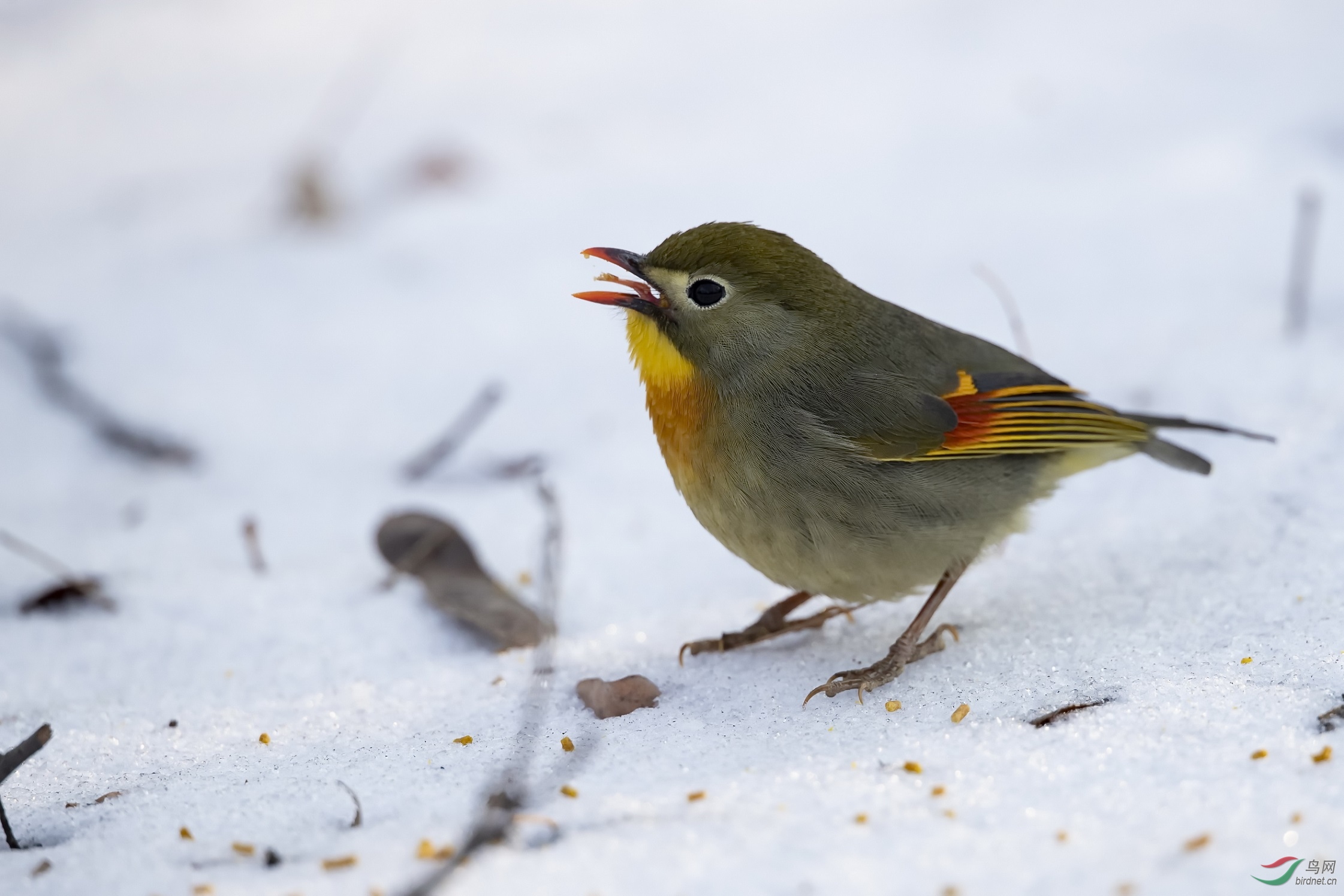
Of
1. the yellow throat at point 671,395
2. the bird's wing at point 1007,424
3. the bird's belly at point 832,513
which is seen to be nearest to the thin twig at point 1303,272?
the bird's wing at point 1007,424

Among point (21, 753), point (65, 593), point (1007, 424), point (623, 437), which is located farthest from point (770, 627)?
point (65, 593)

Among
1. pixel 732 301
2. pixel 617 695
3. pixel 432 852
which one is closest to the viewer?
pixel 432 852

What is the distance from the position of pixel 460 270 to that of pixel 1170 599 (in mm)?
4054

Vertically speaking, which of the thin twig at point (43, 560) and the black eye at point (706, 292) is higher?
the black eye at point (706, 292)

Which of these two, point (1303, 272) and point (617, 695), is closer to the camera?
point (617, 695)

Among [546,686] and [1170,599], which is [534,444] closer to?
[546,686]

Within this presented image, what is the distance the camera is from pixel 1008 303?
18.0ft

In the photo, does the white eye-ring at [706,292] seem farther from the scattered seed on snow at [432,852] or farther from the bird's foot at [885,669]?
the scattered seed on snow at [432,852]

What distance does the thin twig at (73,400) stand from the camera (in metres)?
5.17

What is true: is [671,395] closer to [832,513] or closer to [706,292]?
[706,292]

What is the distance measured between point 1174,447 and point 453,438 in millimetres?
2840

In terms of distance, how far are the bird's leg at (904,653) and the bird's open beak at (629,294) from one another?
1.13 m

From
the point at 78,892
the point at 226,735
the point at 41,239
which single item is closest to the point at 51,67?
the point at 41,239

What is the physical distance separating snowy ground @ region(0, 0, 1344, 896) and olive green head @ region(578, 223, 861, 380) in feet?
2.90
